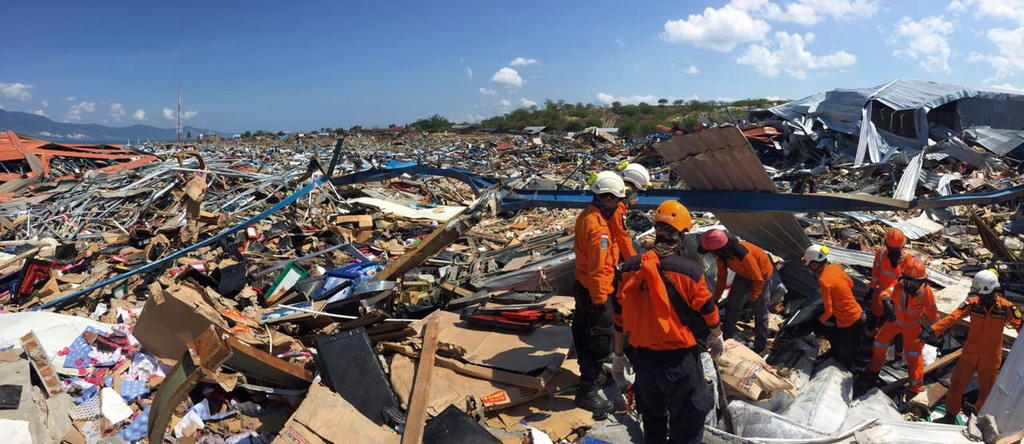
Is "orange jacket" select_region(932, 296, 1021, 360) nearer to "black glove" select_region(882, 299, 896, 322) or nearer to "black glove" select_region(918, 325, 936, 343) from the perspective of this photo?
"black glove" select_region(882, 299, 896, 322)

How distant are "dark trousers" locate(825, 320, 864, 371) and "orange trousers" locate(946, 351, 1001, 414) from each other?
2.13 feet

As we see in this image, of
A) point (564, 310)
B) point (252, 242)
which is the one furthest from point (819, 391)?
point (252, 242)

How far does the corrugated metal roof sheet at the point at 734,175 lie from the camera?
4.13 meters

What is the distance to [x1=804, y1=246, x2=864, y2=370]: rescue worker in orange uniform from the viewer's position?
4.10 m

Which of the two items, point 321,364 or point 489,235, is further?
point 489,235

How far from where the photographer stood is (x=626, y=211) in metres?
3.87

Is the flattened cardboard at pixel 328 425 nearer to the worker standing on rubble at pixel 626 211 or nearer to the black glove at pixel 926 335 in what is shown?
the worker standing on rubble at pixel 626 211

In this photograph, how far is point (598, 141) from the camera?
25297mm

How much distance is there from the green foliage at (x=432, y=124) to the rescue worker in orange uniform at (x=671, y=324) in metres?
42.2

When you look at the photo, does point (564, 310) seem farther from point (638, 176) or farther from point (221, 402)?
point (221, 402)

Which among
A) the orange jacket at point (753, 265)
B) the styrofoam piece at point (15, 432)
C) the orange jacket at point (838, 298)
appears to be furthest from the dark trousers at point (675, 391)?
the styrofoam piece at point (15, 432)

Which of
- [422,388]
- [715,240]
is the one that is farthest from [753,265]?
[422,388]

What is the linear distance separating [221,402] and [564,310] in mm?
2604

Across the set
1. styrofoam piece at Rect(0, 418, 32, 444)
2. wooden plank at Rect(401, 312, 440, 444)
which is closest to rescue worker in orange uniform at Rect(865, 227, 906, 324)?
wooden plank at Rect(401, 312, 440, 444)
